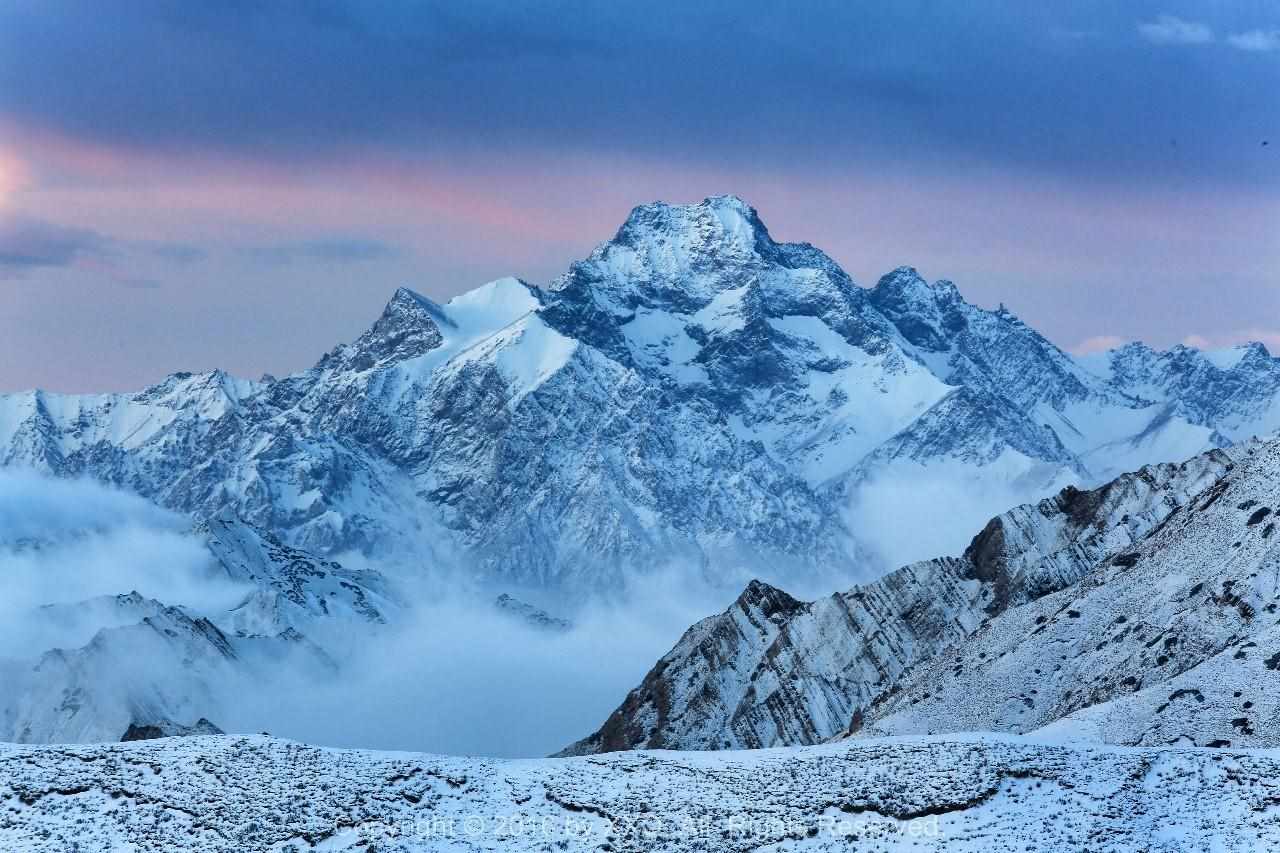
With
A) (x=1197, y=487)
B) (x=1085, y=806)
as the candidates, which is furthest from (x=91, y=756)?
(x=1197, y=487)

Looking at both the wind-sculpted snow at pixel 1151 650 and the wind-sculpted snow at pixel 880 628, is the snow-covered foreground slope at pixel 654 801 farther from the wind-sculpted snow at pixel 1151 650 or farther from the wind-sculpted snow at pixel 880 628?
the wind-sculpted snow at pixel 880 628

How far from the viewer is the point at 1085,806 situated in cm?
7331

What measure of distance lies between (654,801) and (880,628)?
89816 millimetres

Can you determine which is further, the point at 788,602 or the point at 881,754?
the point at 788,602

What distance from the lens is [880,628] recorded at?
545 feet

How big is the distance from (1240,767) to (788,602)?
11086 cm

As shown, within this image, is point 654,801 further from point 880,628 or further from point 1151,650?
point 880,628

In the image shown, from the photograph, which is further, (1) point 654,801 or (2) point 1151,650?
(2) point 1151,650

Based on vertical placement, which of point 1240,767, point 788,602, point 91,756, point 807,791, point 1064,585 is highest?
point 788,602

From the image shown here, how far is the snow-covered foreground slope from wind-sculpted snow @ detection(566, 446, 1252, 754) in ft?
246

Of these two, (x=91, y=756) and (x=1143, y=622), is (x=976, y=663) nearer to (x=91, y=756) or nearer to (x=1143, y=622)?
(x=1143, y=622)

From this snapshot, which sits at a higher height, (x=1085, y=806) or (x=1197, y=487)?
(x=1197, y=487)

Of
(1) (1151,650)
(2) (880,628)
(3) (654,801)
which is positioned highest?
(2) (880,628)

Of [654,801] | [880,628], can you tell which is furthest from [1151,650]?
[654,801]
